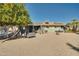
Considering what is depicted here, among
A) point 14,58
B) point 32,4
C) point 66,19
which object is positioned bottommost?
point 14,58

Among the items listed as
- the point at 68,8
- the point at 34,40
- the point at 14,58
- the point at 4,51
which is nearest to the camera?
the point at 14,58

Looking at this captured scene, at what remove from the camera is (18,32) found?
41.3 ft

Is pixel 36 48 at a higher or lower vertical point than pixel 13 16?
lower

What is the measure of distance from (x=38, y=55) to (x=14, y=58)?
946mm

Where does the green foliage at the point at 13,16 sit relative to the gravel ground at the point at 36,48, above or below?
above

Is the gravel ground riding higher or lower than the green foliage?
lower

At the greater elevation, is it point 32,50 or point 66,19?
point 66,19

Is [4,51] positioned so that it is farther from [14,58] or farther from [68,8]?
[68,8]

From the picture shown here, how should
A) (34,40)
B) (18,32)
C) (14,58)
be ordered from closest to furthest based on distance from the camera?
1. (14,58)
2. (34,40)
3. (18,32)

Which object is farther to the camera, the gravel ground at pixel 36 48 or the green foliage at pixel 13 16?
the green foliage at pixel 13 16

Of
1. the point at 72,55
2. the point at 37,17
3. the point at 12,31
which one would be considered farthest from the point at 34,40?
the point at 72,55

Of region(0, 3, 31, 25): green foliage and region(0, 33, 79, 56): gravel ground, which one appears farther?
region(0, 3, 31, 25): green foliage

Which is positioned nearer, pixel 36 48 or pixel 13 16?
pixel 36 48

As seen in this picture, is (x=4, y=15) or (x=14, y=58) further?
(x=4, y=15)
